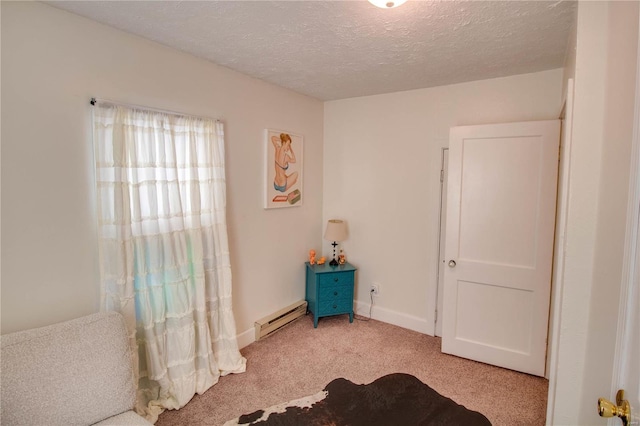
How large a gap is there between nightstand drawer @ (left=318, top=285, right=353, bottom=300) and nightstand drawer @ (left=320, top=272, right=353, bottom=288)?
33mm

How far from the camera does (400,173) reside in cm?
336

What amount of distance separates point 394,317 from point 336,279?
769 millimetres

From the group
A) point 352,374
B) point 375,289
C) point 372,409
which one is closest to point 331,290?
point 375,289

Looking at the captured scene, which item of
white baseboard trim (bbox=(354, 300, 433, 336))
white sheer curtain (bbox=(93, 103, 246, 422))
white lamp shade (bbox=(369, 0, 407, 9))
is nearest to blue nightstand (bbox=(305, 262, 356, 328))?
white baseboard trim (bbox=(354, 300, 433, 336))

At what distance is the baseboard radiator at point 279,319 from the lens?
122 inches

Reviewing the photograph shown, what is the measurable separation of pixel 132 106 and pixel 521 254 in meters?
3.05

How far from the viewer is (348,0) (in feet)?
5.31

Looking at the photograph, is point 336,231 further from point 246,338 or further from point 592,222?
point 592,222

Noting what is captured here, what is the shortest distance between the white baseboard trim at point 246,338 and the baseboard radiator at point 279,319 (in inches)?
1.6

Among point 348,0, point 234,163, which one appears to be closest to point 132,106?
point 234,163

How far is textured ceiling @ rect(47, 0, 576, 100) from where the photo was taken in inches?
67.1

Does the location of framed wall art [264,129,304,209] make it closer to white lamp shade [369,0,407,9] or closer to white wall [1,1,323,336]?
white wall [1,1,323,336]

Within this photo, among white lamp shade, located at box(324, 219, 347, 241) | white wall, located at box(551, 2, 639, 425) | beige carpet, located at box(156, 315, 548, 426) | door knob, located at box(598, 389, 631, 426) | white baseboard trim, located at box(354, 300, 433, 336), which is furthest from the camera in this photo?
white lamp shade, located at box(324, 219, 347, 241)

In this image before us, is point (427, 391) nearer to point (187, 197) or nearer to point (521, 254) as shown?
point (521, 254)
